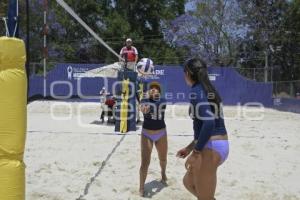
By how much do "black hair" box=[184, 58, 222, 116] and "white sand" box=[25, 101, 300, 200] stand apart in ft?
6.91

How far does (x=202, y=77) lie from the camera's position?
11.7 ft

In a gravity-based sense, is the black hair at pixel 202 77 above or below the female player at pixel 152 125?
above

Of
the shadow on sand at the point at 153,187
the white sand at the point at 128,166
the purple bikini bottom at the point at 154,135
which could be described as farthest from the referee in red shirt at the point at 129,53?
the purple bikini bottom at the point at 154,135

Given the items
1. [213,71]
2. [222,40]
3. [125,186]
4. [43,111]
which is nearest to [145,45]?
[222,40]

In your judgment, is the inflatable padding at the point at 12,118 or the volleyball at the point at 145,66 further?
the volleyball at the point at 145,66

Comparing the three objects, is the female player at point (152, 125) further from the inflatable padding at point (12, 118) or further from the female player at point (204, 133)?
the inflatable padding at point (12, 118)

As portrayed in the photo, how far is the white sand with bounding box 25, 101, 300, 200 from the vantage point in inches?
219

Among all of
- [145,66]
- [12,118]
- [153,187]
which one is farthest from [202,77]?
[145,66]

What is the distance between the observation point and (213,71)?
2358cm

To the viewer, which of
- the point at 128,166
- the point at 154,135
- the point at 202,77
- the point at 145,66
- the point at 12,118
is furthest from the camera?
the point at 145,66

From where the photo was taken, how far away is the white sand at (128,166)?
5.56m

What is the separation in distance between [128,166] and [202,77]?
12.1ft

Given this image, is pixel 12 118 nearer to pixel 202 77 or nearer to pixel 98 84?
pixel 202 77

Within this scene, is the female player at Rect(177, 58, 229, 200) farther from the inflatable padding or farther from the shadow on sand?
the shadow on sand
